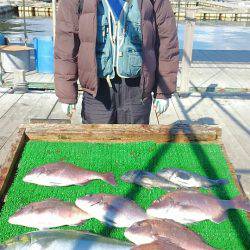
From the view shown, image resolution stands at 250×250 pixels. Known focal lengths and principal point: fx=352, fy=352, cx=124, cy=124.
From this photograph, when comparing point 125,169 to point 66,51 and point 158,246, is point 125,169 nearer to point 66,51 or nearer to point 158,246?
point 158,246

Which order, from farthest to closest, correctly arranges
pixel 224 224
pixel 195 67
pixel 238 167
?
pixel 195 67 < pixel 238 167 < pixel 224 224

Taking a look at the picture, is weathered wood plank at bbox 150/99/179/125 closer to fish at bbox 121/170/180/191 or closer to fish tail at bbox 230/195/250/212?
fish at bbox 121/170/180/191

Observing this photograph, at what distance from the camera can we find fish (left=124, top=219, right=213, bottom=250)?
188cm

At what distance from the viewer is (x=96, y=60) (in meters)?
2.81

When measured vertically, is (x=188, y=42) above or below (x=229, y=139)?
above

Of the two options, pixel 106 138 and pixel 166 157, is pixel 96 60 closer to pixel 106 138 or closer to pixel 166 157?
pixel 106 138

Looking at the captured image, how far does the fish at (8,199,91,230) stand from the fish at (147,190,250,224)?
0.44m

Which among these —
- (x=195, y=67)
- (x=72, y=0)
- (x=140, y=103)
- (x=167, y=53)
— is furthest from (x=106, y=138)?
(x=195, y=67)

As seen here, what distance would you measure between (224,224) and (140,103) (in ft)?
4.49

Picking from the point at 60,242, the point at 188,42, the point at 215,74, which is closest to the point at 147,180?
the point at 60,242

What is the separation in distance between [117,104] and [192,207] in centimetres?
127

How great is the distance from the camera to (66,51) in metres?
2.92

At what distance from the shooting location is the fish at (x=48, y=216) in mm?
2047

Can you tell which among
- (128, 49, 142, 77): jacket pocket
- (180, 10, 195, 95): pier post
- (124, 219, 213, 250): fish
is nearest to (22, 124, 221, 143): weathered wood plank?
(128, 49, 142, 77): jacket pocket
